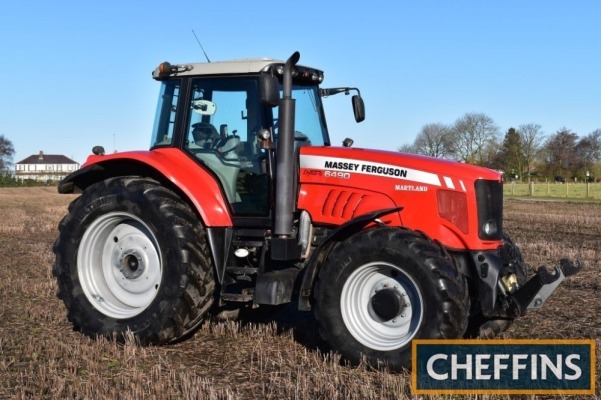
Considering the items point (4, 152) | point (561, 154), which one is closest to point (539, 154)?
point (561, 154)

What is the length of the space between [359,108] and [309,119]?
536 millimetres

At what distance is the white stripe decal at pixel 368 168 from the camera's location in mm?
5805

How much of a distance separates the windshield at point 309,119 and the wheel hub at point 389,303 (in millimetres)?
1719

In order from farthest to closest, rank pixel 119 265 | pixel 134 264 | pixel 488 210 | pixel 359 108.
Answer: pixel 359 108
pixel 119 265
pixel 134 264
pixel 488 210

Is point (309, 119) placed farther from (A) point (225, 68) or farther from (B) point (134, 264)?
(B) point (134, 264)

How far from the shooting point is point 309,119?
22.5 ft

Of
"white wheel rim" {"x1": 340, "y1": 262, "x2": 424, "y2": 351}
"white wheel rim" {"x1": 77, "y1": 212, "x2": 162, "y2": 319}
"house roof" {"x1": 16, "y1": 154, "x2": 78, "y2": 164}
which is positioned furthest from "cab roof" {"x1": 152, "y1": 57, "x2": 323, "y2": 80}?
"house roof" {"x1": 16, "y1": 154, "x2": 78, "y2": 164}

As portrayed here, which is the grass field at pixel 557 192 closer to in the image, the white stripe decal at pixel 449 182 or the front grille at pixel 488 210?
the front grille at pixel 488 210

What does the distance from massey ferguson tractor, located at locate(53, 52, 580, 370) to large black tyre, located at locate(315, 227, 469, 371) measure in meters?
0.01

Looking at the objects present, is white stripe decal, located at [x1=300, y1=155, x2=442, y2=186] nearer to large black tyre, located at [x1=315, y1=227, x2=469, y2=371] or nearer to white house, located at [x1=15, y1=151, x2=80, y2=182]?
large black tyre, located at [x1=315, y1=227, x2=469, y2=371]

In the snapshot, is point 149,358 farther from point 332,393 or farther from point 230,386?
point 332,393

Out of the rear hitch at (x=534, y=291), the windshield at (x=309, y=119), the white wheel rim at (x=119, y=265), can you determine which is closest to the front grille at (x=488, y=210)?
the rear hitch at (x=534, y=291)

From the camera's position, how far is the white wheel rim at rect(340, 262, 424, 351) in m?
5.48

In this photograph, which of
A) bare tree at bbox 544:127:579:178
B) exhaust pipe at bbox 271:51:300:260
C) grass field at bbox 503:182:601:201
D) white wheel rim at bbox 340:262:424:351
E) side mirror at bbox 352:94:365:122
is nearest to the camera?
white wheel rim at bbox 340:262:424:351
